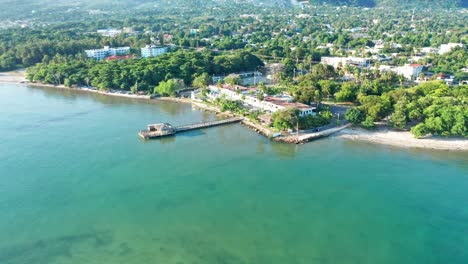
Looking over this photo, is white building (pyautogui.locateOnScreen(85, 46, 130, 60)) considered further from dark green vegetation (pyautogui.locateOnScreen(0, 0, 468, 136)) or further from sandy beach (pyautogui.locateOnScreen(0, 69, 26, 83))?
sandy beach (pyautogui.locateOnScreen(0, 69, 26, 83))

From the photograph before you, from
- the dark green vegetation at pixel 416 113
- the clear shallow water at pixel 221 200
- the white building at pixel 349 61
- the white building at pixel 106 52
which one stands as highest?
the white building at pixel 106 52

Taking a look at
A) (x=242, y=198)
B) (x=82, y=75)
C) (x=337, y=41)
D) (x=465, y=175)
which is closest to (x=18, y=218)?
(x=242, y=198)

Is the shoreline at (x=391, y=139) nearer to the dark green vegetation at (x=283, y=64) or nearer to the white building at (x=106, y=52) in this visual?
the dark green vegetation at (x=283, y=64)

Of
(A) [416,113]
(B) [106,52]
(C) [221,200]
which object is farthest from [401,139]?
(B) [106,52]

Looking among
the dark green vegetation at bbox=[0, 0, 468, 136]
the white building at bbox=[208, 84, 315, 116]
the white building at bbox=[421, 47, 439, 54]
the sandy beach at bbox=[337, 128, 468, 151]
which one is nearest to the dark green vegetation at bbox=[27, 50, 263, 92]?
the dark green vegetation at bbox=[0, 0, 468, 136]

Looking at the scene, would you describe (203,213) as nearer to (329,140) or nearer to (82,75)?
(329,140)

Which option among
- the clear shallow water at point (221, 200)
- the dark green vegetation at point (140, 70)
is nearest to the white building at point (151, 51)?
the dark green vegetation at point (140, 70)

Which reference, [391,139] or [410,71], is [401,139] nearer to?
[391,139]
